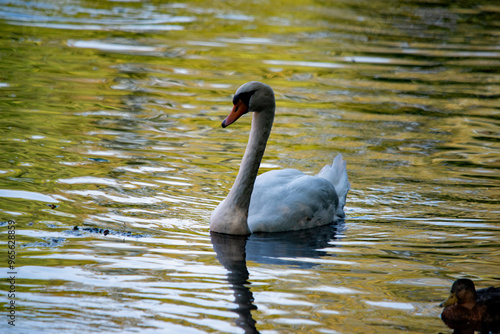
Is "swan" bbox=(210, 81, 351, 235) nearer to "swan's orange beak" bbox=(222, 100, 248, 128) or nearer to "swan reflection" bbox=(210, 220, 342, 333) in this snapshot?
"swan's orange beak" bbox=(222, 100, 248, 128)

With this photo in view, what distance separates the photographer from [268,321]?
6.12m

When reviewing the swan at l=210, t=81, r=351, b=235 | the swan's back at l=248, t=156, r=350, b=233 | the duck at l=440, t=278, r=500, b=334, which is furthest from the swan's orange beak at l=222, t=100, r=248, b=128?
the duck at l=440, t=278, r=500, b=334

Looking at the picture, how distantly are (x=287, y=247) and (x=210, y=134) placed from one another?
4.82m

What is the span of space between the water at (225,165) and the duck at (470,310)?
6.4 inches

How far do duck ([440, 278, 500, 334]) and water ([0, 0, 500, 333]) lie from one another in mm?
162

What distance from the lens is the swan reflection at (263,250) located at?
7.02 meters

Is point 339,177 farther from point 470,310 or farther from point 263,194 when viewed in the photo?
point 470,310

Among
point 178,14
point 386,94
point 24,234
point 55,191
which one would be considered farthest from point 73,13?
point 24,234

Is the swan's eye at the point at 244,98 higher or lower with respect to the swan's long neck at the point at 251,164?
higher

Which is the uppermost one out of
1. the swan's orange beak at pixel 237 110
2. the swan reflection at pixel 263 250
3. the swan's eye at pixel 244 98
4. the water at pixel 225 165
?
the swan's eye at pixel 244 98

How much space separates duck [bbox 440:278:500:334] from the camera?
6.19 m

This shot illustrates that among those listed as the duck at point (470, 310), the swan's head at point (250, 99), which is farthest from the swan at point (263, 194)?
the duck at point (470, 310)

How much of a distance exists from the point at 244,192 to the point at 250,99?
989 mm

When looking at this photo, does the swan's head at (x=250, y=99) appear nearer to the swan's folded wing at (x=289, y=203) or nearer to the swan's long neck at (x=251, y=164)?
the swan's long neck at (x=251, y=164)
